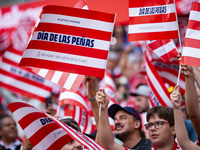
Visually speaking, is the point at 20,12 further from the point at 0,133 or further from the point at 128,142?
the point at 128,142

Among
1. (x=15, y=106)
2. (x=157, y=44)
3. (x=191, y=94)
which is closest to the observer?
(x=15, y=106)

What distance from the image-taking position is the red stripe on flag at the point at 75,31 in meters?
4.43

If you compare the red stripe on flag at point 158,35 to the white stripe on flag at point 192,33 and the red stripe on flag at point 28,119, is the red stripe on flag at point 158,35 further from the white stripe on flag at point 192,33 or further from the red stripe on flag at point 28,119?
the red stripe on flag at point 28,119

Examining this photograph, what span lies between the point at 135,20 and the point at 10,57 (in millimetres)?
3930

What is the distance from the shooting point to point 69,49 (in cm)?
443

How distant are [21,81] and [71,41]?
3.35m

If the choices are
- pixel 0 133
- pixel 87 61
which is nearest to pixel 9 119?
pixel 0 133

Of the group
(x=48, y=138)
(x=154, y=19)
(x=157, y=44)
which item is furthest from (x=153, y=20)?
(x=48, y=138)

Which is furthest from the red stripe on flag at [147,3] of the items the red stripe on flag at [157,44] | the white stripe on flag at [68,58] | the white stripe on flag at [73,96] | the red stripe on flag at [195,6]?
the white stripe on flag at [73,96]

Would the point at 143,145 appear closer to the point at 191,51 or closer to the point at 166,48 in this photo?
the point at 166,48

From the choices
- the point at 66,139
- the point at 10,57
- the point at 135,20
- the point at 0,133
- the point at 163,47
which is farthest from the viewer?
the point at 10,57

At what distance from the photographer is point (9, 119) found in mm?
7141

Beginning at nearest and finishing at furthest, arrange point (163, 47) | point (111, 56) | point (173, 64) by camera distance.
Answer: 1. point (163, 47)
2. point (173, 64)
3. point (111, 56)

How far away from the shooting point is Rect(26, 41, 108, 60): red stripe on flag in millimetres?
4409
